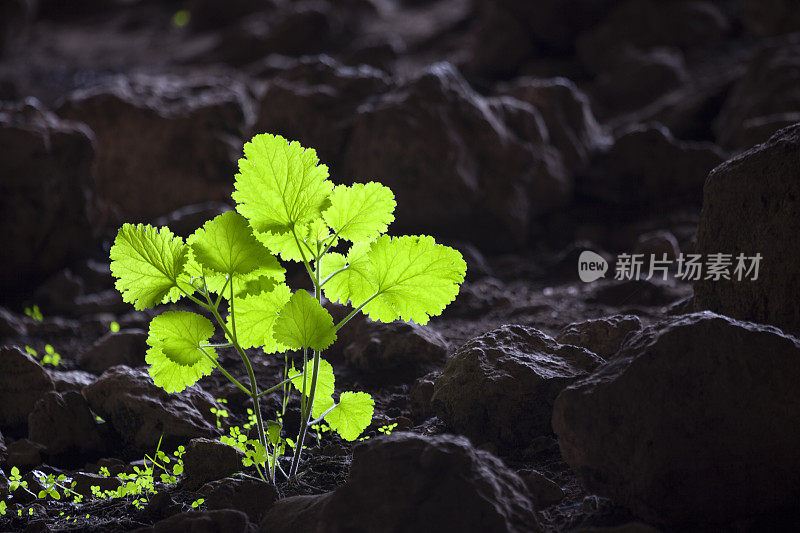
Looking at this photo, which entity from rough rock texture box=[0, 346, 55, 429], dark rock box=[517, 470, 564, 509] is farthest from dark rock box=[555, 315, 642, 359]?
rough rock texture box=[0, 346, 55, 429]

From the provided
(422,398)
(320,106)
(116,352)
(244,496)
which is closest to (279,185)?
(244,496)

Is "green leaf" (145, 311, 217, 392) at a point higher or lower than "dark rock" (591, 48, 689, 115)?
lower

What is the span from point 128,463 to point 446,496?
1.63 metres

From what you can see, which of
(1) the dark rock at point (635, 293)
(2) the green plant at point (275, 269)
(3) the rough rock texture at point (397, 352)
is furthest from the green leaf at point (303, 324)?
(1) the dark rock at point (635, 293)

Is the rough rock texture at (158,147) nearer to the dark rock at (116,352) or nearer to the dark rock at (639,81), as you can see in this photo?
the dark rock at (116,352)

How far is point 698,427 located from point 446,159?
3868mm

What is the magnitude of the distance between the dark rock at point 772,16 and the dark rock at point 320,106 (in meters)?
6.27

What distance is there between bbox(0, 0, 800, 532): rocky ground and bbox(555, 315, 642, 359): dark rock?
0.01 metres

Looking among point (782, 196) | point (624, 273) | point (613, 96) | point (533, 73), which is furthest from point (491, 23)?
point (782, 196)

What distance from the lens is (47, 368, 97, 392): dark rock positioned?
328cm

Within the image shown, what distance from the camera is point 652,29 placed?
420 inches

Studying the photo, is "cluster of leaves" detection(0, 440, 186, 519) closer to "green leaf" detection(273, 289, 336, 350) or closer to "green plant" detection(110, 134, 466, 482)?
"green plant" detection(110, 134, 466, 482)

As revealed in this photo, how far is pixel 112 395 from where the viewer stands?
9.61 feet

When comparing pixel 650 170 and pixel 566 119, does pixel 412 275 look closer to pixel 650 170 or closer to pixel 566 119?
pixel 650 170
